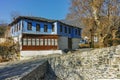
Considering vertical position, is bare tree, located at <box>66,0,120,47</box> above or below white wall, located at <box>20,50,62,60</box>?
above

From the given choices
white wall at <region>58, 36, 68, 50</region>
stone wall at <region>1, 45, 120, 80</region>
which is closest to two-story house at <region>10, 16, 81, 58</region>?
white wall at <region>58, 36, 68, 50</region>

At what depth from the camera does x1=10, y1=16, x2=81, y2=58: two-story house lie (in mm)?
28764

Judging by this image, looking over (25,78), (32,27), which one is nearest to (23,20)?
(32,27)

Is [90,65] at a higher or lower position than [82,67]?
higher

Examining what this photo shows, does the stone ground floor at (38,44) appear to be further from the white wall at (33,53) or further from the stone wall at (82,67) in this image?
the stone wall at (82,67)

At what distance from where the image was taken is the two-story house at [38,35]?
2876cm

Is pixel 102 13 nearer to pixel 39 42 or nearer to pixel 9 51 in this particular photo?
pixel 39 42

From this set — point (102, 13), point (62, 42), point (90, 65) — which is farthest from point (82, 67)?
point (62, 42)

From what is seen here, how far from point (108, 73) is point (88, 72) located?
5.14 ft

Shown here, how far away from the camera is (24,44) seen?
28469 millimetres

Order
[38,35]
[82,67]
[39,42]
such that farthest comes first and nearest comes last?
[38,35] < [39,42] < [82,67]

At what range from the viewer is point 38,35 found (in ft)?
98.2

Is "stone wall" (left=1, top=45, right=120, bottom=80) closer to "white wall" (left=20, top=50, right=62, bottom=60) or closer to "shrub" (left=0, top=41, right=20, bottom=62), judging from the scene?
"white wall" (left=20, top=50, right=62, bottom=60)

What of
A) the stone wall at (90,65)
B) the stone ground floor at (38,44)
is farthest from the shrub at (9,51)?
the stone wall at (90,65)
